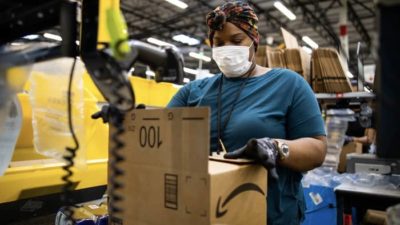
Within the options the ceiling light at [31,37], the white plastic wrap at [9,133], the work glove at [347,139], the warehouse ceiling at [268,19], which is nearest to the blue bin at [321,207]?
the work glove at [347,139]

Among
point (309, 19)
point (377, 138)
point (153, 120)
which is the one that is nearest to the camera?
point (377, 138)

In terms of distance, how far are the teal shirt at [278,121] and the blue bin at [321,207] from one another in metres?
1.79

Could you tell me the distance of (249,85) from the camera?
1319 millimetres

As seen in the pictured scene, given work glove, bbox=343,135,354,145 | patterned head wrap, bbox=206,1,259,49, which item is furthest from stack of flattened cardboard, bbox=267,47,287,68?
patterned head wrap, bbox=206,1,259,49

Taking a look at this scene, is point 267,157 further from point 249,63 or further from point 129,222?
point 249,63

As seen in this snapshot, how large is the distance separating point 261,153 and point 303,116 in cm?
37

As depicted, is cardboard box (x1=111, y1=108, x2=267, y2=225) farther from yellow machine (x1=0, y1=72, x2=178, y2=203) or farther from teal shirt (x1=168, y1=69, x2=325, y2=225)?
yellow machine (x1=0, y1=72, x2=178, y2=203)

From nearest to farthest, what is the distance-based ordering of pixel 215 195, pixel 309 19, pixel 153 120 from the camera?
pixel 215 195
pixel 153 120
pixel 309 19

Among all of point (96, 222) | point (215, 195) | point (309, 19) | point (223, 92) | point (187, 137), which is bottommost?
point (96, 222)

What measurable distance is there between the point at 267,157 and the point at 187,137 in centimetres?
26

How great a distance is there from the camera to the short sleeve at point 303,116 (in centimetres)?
118

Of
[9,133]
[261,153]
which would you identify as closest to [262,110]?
[261,153]

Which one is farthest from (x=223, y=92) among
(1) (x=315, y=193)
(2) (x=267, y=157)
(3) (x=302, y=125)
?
(1) (x=315, y=193)

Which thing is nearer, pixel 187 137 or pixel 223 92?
pixel 187 137
